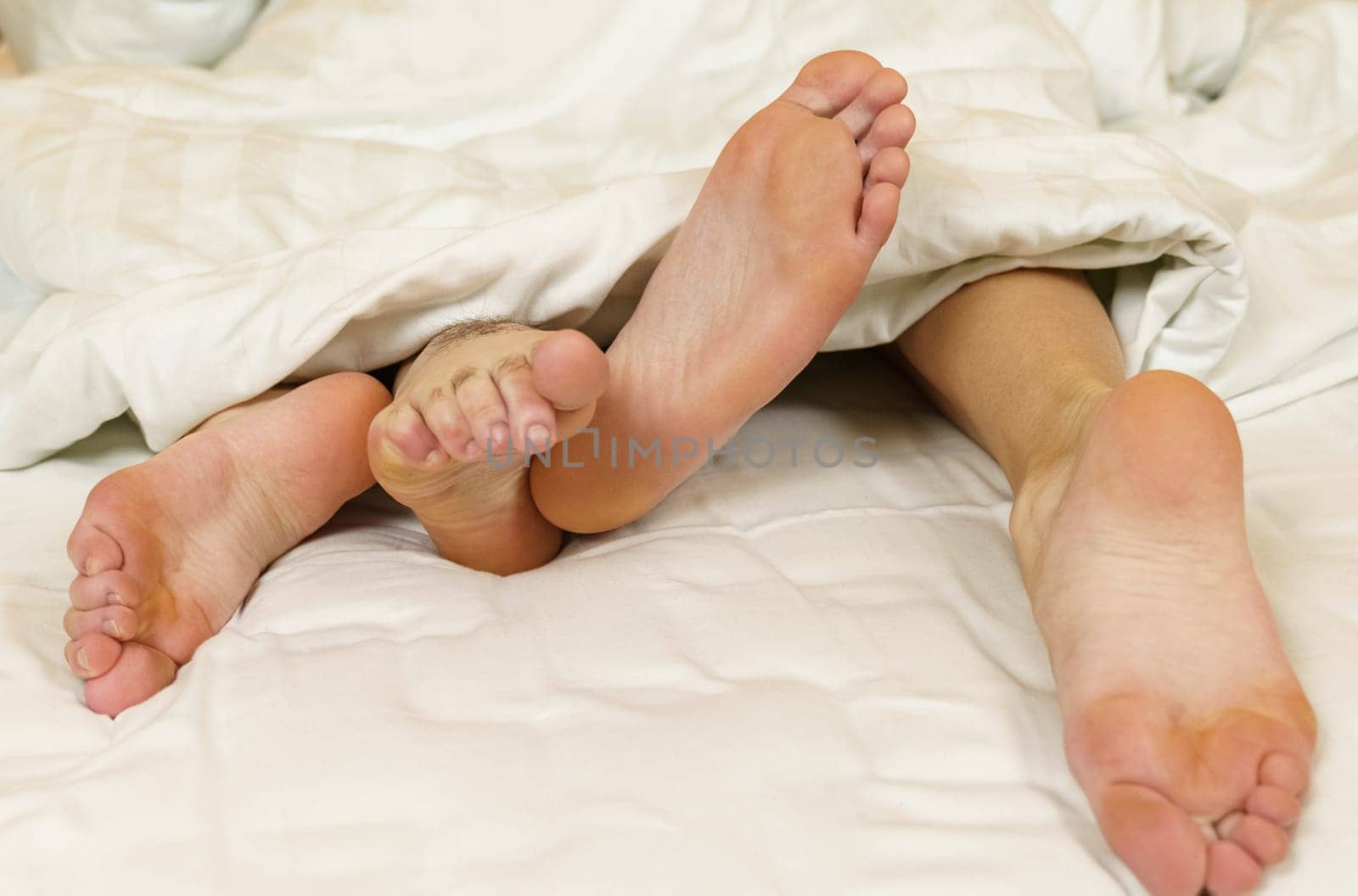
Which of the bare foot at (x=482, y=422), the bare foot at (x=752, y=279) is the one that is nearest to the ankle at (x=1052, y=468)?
the bare foot at (x=752, y=279)

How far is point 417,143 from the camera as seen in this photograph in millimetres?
A: 1040

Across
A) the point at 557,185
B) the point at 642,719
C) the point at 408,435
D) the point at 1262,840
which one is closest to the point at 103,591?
the point at 408,435

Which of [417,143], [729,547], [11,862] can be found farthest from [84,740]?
[417,143]

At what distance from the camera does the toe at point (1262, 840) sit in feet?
1.55

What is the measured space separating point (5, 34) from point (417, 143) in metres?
0.63

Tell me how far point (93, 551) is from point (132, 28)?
805 mm

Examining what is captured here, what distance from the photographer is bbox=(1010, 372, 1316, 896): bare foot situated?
0.48 metres

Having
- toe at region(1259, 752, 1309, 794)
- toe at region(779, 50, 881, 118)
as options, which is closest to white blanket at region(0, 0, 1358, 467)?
toe at region(779, 50, 881, 118)

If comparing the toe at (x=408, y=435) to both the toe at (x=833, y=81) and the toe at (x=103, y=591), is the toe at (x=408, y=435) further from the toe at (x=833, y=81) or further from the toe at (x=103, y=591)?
the toe at (x=833, y=81)

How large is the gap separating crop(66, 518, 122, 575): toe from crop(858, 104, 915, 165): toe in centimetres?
49

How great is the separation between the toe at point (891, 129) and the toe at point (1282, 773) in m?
0.40

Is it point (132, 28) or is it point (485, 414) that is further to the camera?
point (132, 28)

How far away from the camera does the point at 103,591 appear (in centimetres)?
65

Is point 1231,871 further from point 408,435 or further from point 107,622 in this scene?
point 107,622
